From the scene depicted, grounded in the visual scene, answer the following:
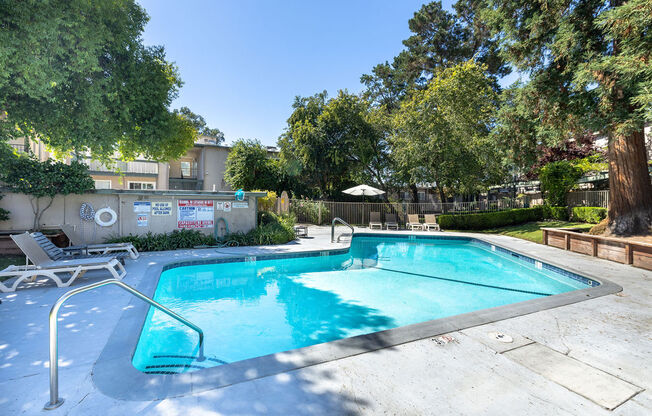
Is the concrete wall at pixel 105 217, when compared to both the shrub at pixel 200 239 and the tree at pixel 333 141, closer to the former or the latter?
the shrub at pixel 200 239

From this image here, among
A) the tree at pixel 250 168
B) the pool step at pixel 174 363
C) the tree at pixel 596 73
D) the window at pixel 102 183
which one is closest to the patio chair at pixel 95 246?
the pool step at pixel 174 363

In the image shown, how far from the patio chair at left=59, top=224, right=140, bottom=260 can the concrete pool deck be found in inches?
145

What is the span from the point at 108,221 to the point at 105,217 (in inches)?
6.4

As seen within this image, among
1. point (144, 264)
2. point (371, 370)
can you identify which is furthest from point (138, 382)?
point (144, 264)

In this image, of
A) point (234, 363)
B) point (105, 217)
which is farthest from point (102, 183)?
point (234, 363)

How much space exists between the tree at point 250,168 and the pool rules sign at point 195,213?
29.5 ft

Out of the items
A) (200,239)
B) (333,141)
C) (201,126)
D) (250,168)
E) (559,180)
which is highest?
(201,126)

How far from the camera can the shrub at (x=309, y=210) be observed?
18359 mm

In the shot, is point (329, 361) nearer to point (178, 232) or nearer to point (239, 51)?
point (178, 232)

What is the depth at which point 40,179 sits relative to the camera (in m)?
8.31

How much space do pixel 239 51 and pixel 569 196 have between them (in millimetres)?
19402

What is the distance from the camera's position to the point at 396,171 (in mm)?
20297

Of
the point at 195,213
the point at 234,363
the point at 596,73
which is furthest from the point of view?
the point at 195,213

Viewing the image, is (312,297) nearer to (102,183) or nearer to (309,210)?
(309,210)
